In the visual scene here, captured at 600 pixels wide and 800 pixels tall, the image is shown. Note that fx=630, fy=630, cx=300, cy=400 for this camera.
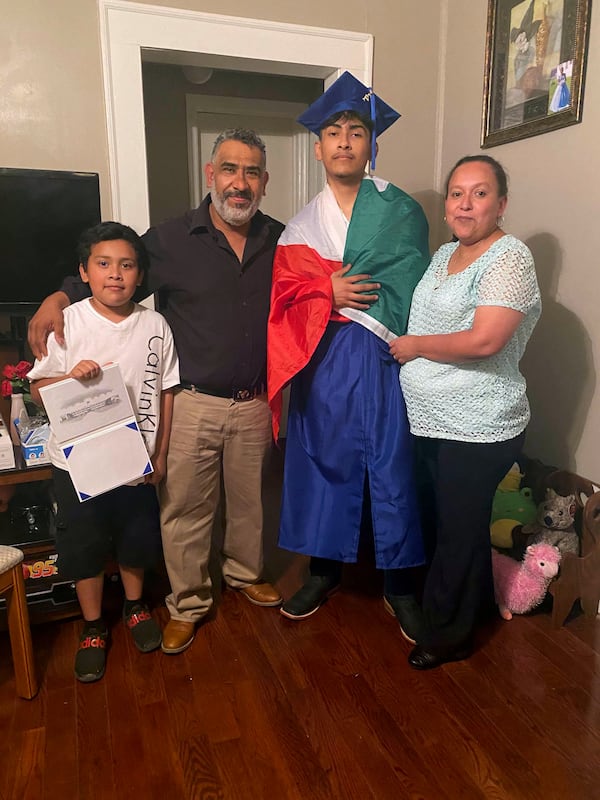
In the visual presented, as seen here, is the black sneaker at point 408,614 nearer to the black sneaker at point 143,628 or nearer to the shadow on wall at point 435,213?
the black sneaker at point 143,628

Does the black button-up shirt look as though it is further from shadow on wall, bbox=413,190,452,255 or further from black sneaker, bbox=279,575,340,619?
shadow on wall, bbox=413,190,452,255

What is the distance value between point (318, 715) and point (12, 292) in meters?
1.65

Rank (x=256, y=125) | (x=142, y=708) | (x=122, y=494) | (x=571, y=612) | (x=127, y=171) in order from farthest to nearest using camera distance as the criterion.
→ (x=256, y=125) → (x=127, y=171) → (x=571, y=612) → (x=122, y=494) → (x=142, y=708)

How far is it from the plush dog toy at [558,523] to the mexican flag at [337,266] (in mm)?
822

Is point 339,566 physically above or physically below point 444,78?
→ below

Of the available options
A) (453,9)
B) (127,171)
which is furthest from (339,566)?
(453,9)

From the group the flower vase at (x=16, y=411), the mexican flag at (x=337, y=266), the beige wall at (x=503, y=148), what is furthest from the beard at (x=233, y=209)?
the flower vase at (x=16, y=411)

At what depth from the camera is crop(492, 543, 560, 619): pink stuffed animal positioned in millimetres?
1986

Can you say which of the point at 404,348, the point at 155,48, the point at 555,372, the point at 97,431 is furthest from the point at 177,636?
the point at 155,48

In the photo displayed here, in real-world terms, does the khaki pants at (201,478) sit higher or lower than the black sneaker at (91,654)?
higher

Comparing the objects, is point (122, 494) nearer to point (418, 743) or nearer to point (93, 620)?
point (93, 620)

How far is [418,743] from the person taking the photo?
1.51 meters

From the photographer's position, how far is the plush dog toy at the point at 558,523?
2.02 metres

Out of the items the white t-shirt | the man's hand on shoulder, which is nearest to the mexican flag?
the white t-shirt
